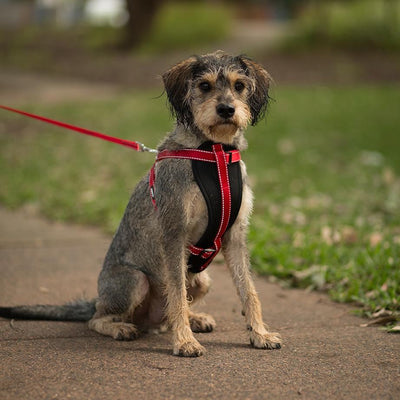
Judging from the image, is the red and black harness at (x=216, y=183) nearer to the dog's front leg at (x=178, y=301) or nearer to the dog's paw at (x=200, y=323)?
the dog's front leg at (x=178, y=301)

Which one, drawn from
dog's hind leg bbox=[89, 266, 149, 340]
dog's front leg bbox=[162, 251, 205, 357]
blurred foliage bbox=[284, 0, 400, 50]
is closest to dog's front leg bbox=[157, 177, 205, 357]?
dog's front leg bbox=[162, 251, 205, 357]

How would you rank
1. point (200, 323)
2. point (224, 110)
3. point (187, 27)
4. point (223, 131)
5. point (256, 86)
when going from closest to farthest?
point (224, 110)
point (223, 131)
point (256, 86)
point (200, 323)
point (187, 27)

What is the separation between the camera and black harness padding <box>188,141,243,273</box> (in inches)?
161

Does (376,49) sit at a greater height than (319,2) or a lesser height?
lesser

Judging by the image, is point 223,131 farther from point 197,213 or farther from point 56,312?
point 56,312

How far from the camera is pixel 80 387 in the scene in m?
3.51

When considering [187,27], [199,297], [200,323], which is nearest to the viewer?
[200,323]

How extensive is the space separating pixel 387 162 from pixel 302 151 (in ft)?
5.45

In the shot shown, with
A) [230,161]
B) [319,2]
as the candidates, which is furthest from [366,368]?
[319,2]

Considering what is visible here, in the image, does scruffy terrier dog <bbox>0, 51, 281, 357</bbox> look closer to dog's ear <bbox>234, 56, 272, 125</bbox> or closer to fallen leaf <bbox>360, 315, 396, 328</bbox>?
dog's ear <bbox>234, 56, 272, 125</bbox>

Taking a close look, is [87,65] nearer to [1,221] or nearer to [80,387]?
[1,221]

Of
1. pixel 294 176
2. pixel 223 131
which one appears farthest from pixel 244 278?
pixel 294 176

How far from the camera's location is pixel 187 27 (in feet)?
94.9

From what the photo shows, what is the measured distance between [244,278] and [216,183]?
2.30 feet
